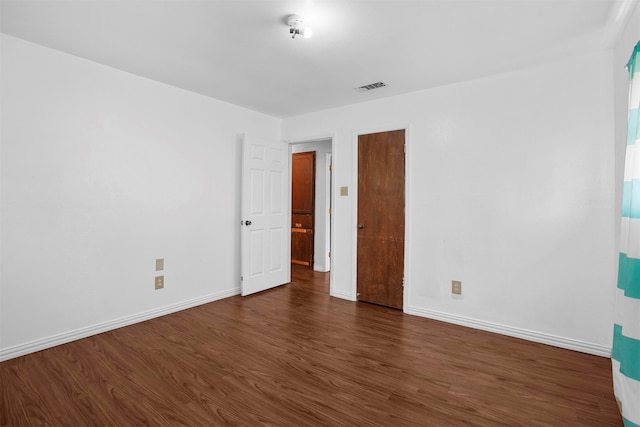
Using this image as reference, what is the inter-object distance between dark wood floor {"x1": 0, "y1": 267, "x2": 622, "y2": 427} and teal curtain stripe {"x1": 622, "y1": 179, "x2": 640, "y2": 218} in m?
1.22

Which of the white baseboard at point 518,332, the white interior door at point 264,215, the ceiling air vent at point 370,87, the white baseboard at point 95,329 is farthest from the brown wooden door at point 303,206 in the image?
the white baseboard at point 518,332

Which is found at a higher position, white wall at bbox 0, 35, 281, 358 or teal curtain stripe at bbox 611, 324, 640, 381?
white wall at bbox 0, 35, 281, 358

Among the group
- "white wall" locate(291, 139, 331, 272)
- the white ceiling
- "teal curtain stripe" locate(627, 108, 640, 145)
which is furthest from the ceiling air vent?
"white wall" locate(291, 139, 331, 272)

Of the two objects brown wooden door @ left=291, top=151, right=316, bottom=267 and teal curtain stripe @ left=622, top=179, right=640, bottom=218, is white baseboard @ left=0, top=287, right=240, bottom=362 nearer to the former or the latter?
brown wooden door @ left=291, top=151, right=316, bottom=267

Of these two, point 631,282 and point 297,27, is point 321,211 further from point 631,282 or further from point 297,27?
point 631,282

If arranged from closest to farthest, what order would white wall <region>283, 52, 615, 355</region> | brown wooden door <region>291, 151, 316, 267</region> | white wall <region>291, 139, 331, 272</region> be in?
white wall <region>283, 52, 615, 355</region>, white wall <region>291, 139, 331, 272</region>, brown wooden door <region>291, 151, 316, 267</region>

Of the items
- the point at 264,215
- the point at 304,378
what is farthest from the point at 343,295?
the point at 304,378

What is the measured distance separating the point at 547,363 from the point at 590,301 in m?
0.67

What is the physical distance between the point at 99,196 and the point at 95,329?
124 centimetres

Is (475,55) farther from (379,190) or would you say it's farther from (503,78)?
(379,190)

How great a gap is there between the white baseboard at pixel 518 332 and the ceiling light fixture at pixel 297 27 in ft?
9.52

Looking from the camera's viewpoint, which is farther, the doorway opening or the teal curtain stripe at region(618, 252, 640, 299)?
the doorway opening

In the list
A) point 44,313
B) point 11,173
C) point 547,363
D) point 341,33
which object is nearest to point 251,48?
point 341,33

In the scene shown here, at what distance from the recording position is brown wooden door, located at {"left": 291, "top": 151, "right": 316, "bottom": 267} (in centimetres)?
569
